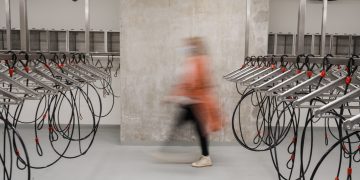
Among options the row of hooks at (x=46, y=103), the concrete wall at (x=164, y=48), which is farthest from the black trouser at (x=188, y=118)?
the concrete wall at (x=164, y=48)

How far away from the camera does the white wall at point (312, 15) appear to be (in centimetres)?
661

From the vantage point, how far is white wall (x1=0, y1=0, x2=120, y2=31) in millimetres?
6477

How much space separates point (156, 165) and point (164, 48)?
1758 millimetres

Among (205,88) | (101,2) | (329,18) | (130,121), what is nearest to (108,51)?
(101,2)

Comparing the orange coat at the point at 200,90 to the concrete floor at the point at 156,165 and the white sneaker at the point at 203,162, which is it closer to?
the white sneaker at the point at 203,162

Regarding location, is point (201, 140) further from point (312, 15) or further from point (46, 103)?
point (312, 15)

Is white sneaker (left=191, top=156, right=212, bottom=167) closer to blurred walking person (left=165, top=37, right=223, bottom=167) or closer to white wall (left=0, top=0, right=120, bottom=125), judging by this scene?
blurred walking person (left=165, top=37, right=223, bottom=167)

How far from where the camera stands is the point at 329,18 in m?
6.74

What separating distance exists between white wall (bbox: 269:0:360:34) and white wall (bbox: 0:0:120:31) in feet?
9.02

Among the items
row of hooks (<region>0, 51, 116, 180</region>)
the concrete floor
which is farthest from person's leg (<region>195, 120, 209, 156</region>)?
row of hooks (<region>0, 51, 116, 180</region>)

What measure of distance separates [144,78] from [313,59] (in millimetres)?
3264

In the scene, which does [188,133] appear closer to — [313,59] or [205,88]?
[205,88]

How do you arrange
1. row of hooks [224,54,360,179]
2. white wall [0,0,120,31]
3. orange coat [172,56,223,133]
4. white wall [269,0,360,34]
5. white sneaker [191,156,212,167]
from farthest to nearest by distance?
white wall [269,0,360,34] < white wall [0,0,120,31] < white sneaker [191,156,212,167] < orange coat [172,56,223,133] < row of hooks [224,54,360,179]

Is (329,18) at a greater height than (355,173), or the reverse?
(329,18)
